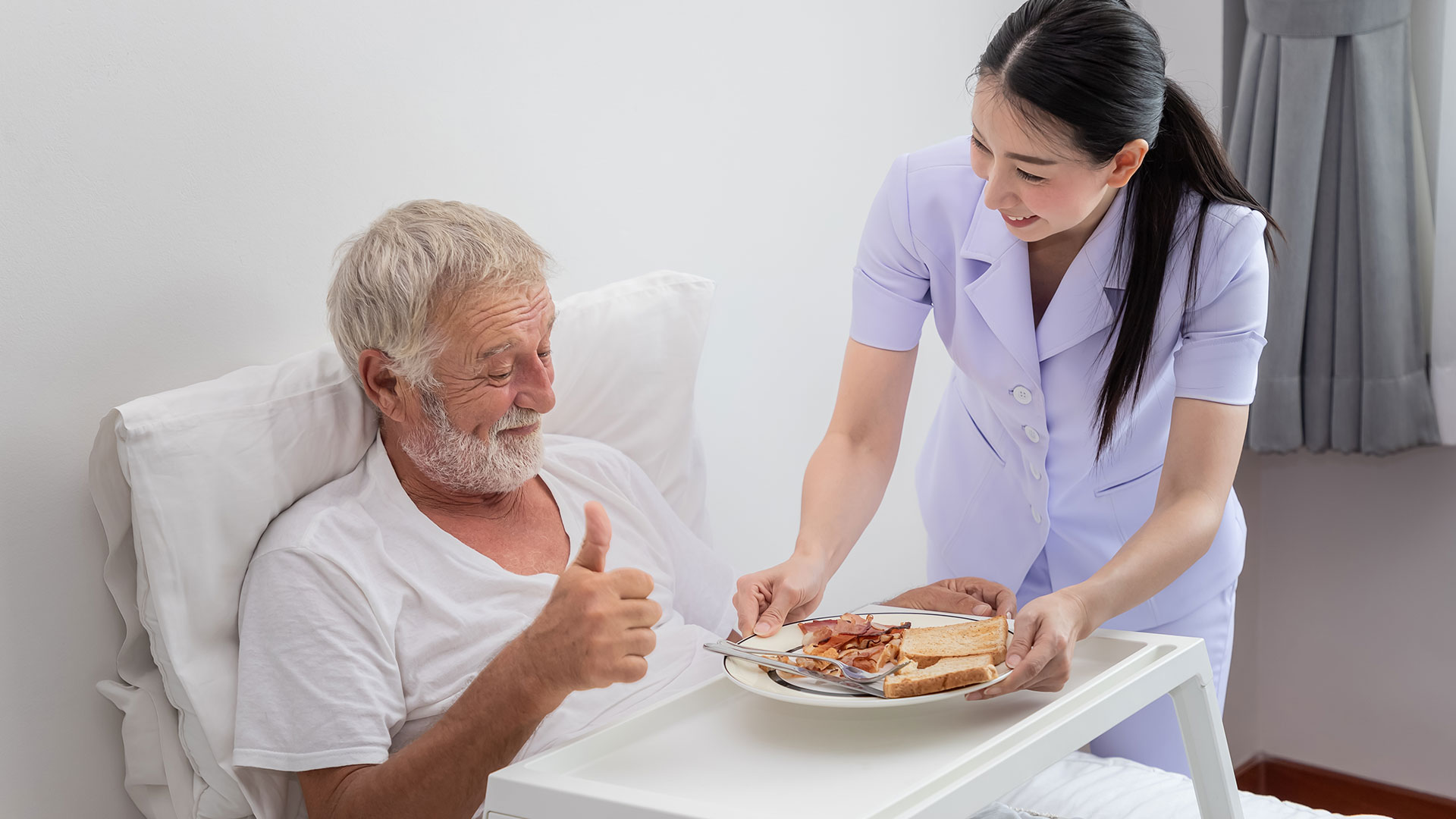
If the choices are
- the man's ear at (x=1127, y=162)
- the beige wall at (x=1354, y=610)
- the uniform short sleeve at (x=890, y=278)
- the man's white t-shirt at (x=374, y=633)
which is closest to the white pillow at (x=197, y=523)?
the man's white t-shirt at (x=374, y=633)

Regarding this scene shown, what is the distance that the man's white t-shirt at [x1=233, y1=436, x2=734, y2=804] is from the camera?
1.22 meters

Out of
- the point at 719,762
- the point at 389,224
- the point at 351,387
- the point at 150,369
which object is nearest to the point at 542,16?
the point at 389,224

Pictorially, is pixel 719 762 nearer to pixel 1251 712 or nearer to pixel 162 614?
pixel 162 614

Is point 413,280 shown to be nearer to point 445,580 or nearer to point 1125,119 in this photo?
point 445,580

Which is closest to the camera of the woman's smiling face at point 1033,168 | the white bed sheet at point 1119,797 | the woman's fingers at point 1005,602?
the woman's smiling face at point 1033,168

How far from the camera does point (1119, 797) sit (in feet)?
4.60

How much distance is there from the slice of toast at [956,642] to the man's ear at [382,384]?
665mm

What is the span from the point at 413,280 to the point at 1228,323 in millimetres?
958

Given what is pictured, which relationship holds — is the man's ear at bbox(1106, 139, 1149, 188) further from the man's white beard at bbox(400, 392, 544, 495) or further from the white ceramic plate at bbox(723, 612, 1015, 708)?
the man's white beard at bbox(400, 392, 544, 495)

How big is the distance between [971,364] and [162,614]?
1.03 m

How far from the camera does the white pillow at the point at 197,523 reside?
122 centimetres

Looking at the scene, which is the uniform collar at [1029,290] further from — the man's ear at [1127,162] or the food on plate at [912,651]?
the food on plate at [912,651]

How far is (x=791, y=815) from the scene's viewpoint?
849 millimetres

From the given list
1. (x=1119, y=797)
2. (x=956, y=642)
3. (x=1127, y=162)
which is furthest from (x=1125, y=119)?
(x=1119, y=797)
